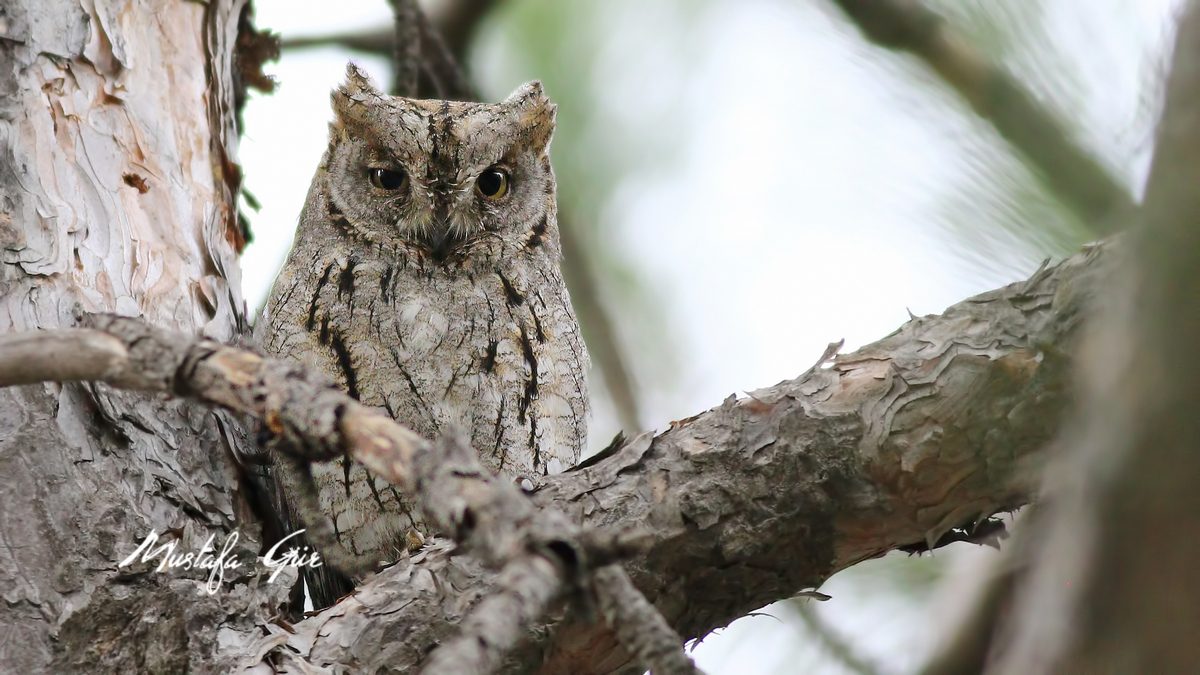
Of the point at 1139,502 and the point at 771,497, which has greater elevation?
the point at 771,497

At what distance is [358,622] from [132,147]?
1428 millimetres

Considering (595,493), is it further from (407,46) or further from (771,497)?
(407,46)

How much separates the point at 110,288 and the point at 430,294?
2.57ft

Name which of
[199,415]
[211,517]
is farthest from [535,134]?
[211,517]

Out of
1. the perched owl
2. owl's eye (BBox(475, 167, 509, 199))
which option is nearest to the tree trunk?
the perched owl

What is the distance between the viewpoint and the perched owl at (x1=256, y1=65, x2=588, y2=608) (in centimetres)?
244

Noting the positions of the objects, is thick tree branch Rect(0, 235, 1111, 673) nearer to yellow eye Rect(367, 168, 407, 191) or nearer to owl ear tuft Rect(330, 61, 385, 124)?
yellow eye Rect(367, 168, 407, 191)

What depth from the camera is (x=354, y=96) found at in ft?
8.86

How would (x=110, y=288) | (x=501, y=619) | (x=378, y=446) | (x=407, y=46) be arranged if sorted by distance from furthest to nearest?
(x=407, y=46) → (x=110, y=288) → (x=378, y=446) → (x=501, y=619)

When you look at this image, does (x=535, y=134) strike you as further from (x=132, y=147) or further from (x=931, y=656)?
(x=931, y=656)

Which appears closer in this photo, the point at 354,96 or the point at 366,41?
the point at 354,96
